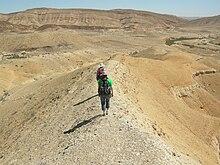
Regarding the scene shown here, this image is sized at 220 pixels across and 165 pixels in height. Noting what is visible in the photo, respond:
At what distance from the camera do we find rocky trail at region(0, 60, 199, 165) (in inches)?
458

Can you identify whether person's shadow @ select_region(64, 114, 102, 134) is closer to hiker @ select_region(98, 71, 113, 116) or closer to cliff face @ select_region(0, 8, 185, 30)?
hiker @ select_region(98, 71, 113, 116)

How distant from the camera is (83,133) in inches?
524

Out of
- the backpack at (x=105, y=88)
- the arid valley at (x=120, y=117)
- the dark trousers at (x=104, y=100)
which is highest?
the backpack at (x=105, y=88)

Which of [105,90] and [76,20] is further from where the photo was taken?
[76,20]

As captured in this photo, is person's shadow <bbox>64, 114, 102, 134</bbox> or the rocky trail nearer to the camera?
the rocky trail

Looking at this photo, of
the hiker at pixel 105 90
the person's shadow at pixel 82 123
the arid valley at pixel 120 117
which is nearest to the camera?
the arid valley at pixel 120 117

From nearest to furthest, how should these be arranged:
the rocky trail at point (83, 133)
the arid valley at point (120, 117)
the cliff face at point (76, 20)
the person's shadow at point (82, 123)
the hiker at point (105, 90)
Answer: the rocky trail at point (83, 133) → the arid valley at point (120, 117) → the hiker at point (105, 90) → the person's shadow at point (82, 123) → the cliff face at point (76, 20)

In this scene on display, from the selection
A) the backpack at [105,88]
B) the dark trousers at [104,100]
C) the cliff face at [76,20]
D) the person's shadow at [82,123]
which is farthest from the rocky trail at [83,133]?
the cliff face at [76,20]

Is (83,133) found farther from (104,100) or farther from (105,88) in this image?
(105,88)

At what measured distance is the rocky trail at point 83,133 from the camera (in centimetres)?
1162

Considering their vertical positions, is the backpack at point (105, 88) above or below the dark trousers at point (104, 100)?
above

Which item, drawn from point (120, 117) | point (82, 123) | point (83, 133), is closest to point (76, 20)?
point (82, 123)

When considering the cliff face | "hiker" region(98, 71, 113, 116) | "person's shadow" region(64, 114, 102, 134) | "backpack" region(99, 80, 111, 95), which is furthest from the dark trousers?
the cliff face

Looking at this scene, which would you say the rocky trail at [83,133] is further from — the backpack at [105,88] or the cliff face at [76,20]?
the cliff face at [76,20]
